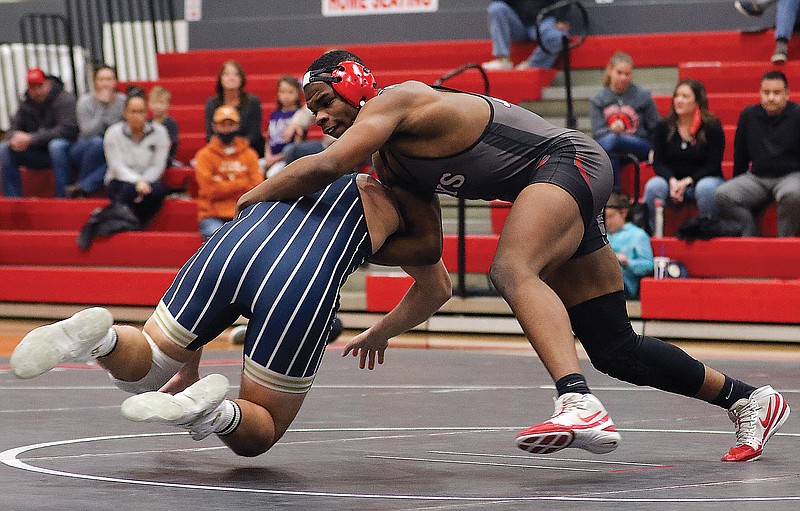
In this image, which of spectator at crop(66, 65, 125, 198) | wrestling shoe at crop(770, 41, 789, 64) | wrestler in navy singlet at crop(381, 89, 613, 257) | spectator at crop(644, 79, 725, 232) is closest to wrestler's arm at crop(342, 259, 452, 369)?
wrestler in navy singlet at crop(381, 89, 613, 257)

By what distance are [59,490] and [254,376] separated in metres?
0.55

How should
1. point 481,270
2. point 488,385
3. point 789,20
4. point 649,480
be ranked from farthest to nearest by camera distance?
point 789,20 < point 481,270 < point 488,385 < point 649,480

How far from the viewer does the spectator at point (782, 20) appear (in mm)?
9406

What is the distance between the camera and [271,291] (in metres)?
3.44

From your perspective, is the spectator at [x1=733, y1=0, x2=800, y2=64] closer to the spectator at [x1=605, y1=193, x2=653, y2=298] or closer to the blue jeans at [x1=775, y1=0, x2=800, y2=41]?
the blue jeans at [x1=775, y1=0, x2=800, y2=41]

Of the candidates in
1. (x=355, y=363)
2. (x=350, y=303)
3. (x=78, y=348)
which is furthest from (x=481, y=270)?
(x=78, y=348)

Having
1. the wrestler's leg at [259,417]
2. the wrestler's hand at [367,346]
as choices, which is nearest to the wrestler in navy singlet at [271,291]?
the wrestler's leg at [259,417]

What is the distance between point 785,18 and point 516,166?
6298mm

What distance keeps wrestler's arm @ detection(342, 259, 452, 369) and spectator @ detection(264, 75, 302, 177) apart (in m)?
5.41

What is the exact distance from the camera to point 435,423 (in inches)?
184

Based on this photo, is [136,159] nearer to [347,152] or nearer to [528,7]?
[528,7]

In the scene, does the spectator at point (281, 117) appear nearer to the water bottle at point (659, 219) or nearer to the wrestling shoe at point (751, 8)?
the water bottle at point (659, 219)

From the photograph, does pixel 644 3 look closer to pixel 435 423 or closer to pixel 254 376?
pixel 435 423

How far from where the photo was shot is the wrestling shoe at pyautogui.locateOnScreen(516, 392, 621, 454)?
324 cm
